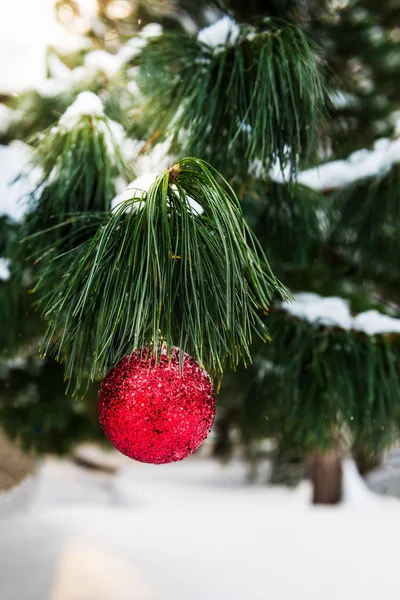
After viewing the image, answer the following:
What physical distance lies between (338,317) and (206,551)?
5.13ft

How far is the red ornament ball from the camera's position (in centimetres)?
32

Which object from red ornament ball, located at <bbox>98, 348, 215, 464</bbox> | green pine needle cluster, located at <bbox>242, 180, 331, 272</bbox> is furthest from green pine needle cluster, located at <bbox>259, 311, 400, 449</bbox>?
red ornament ball, located at <bbox>98, 348, 215, 464</bbox>

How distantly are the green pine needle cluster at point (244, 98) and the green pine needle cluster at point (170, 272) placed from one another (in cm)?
17

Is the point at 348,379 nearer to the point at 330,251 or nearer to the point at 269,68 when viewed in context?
the point at 269,68

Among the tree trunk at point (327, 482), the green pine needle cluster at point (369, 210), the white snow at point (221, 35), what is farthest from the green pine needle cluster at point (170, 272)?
the tree trunk at point (327, 482)

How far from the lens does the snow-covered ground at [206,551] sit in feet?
5.47

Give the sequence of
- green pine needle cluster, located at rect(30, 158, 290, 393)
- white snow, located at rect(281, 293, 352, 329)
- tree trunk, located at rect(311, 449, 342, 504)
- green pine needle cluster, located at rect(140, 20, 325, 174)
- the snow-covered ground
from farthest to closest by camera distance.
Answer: tree trunk, located at rect(311, 449, 342, 504), the snow-covered ground, white snow, located at rect(281, 293, 352, 329), green pine needle cluster, located at rect(140, 20, 325, 174), green pine needle cluster, located at rect(30, 158, 290, 393)

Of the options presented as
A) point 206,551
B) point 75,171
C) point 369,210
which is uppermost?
point 369,210

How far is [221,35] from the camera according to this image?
580 mm

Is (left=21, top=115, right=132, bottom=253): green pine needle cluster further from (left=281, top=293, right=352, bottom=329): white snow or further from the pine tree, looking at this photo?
(left=281, top=293, right=352, bottom=329): white snow

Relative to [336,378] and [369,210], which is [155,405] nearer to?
[336,378]

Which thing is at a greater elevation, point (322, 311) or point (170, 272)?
point (322, 311)

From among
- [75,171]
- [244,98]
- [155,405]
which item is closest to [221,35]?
[244,98]

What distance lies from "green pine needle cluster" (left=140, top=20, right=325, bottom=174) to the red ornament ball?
0.77 ft
